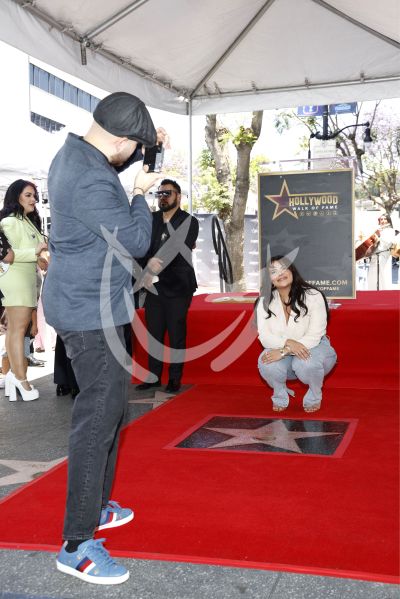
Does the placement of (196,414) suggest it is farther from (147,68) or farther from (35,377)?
(147,68)

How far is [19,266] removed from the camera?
550 cm

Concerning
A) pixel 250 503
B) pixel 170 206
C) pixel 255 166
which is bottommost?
pixel 250 503

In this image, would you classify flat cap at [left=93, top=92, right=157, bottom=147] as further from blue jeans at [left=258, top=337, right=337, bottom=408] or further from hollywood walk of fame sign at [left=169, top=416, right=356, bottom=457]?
blue jeans at [left=258, top=337, right=337, bottom=408]

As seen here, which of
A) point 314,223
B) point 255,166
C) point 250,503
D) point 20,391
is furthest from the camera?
point 255,166

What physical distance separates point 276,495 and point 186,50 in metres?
4.57

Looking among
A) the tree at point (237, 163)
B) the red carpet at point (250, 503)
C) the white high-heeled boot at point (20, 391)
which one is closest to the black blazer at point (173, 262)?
the white high-heeled boot at point (20, 391)

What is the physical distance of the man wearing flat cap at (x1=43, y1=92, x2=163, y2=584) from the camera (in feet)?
Answer: 8.13

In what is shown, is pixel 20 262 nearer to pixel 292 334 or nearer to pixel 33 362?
pixel 292 334

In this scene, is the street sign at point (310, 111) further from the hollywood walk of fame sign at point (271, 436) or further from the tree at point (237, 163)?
the hollywood walk of fame sign at point (271, 436)

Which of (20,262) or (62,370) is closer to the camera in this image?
(20,262)

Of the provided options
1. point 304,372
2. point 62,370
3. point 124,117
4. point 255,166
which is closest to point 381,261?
point 304,372

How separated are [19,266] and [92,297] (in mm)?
3143

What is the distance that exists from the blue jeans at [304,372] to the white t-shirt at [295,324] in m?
0.11

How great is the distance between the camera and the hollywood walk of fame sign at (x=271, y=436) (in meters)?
4.22
